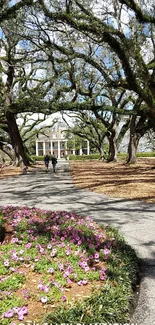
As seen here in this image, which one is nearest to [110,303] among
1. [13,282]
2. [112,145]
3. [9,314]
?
[9,314]

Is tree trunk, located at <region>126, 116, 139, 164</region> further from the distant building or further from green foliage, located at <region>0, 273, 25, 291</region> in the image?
the distant building

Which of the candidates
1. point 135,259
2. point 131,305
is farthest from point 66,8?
point 131,305

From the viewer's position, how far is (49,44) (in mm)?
13016

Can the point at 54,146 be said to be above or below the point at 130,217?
above

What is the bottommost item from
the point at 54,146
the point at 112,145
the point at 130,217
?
the point at 130,217

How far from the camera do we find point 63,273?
3111 mm

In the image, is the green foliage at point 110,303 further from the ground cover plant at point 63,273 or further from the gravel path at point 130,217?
the gravel path at point 130,217

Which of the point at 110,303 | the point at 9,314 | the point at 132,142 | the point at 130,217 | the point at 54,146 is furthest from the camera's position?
the point at 54,146

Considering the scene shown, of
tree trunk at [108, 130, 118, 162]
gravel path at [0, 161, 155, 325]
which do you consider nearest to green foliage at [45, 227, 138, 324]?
gravel path at [0, 161, 155, 325]

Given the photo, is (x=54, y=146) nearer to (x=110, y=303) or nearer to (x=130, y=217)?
(x=130, y=217)

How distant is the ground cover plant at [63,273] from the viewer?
2.44 m

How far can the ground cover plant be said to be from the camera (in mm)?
2436

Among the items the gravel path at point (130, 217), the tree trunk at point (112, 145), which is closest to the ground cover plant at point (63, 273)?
the gravel path at point (130, 217)

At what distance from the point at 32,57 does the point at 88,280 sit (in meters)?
15.0
